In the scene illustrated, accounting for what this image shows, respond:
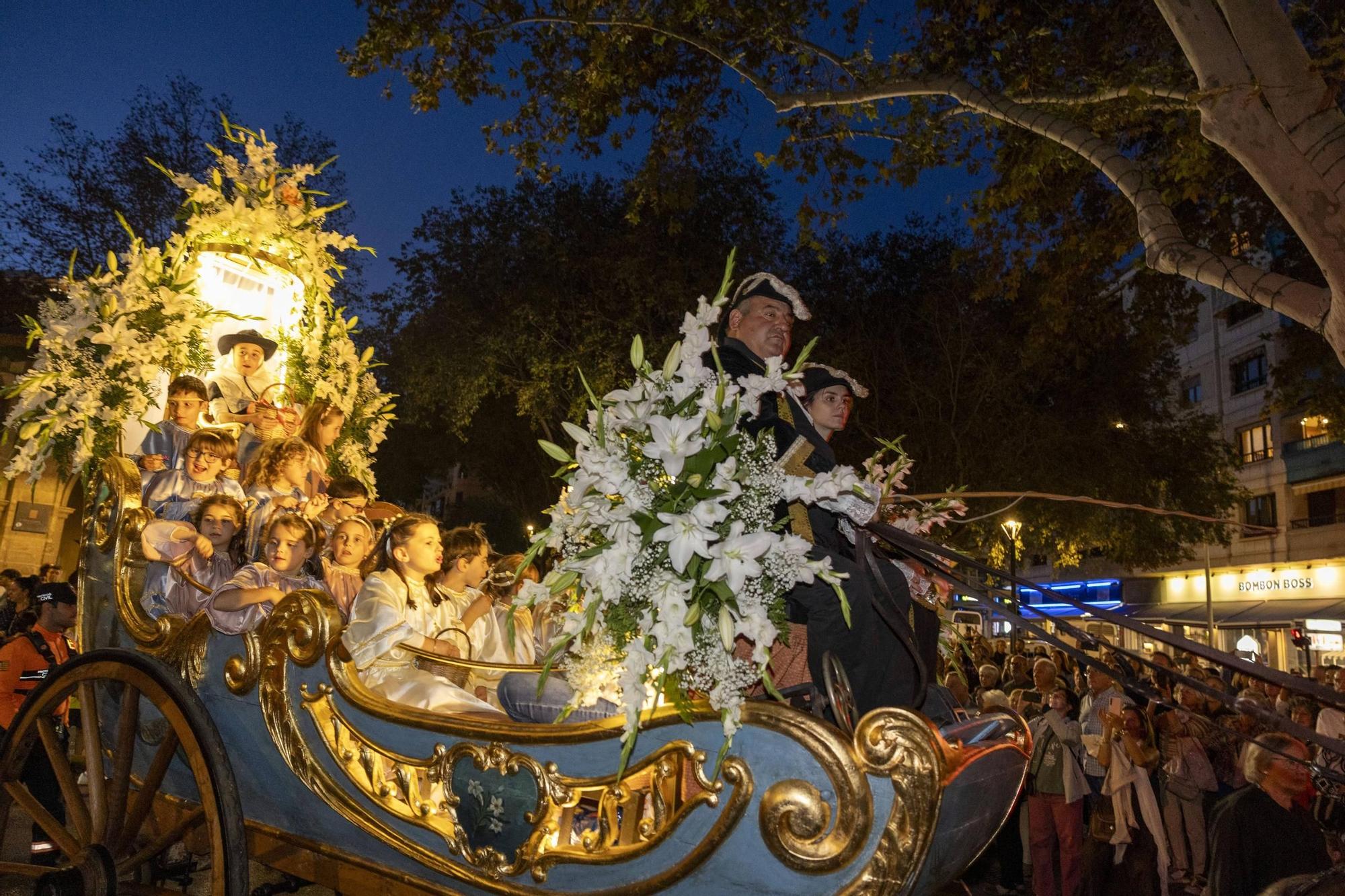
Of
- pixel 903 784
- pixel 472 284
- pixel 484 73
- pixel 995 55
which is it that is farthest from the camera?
pixel 472 284

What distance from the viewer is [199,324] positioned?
5699mm

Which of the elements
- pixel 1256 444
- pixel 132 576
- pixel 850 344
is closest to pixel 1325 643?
pixel 1256 444

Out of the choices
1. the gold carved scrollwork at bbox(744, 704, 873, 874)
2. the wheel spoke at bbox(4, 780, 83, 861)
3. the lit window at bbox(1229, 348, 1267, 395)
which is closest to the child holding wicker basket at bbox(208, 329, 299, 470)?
the wheel spoke at bbox(4, 780, 83, 861)

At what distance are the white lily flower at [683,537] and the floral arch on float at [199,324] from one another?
12.4 ft

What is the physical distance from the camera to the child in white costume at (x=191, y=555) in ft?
14.2

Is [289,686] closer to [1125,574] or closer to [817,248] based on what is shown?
[817,248]

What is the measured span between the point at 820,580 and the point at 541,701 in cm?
104

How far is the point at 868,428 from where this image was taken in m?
16.2

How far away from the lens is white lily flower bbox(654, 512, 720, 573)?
7.96ft

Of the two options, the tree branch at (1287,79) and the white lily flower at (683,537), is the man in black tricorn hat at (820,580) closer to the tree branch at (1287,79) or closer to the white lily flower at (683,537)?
the white lily flower at (683,537)

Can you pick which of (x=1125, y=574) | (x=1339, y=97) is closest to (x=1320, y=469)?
(x=1125, y=574)

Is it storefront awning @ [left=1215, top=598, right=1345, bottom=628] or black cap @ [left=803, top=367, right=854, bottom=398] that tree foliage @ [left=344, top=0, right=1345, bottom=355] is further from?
storefront awning @ [left=1215, top=598, right=1345, bottom=628]

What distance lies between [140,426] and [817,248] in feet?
19.4

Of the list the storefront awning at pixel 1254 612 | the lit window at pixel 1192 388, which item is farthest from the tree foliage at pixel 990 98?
the lit window at pixel 1192 388
